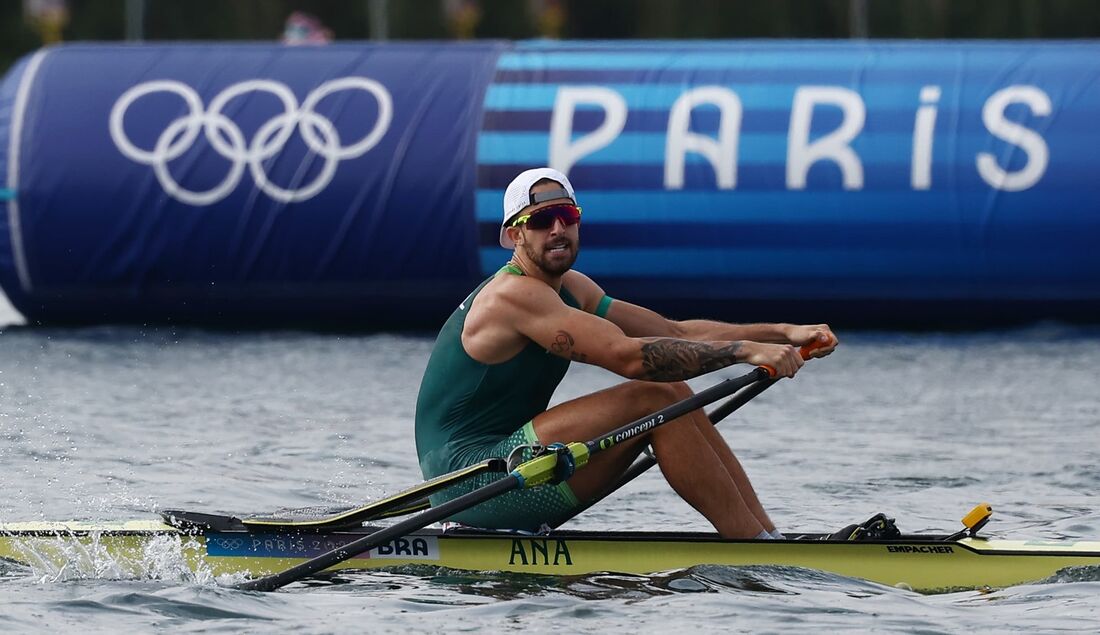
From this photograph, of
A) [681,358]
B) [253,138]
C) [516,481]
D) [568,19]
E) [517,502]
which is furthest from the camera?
[568,19]

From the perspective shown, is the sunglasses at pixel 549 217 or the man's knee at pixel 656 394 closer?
the man's knee at pixel 656 394

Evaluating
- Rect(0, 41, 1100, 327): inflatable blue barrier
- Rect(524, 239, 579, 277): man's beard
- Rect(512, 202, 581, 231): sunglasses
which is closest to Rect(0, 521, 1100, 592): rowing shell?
Rect(524, 239, 579, 277): man's beard

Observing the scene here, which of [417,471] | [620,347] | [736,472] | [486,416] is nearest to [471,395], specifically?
[486,416]

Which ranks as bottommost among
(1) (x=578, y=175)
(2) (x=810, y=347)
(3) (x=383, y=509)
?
(3) (x=383, y=509)

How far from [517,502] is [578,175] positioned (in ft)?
28.9

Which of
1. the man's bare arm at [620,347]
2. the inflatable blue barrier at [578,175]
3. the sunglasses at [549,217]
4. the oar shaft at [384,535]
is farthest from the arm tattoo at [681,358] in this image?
the inflatable blue barrier at [578,175]

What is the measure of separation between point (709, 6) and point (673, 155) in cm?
1656

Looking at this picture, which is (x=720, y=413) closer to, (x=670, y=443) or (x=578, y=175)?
(x=670, y=443)

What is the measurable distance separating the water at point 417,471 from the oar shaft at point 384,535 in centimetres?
10

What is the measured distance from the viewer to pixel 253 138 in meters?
17.3

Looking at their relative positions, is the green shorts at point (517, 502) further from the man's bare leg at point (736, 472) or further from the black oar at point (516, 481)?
the man's bare leg at point (736, 472)

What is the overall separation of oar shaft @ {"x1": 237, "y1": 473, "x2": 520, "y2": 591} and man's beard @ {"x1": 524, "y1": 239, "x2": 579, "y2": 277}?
905 millimetres

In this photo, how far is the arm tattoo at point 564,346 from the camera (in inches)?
321

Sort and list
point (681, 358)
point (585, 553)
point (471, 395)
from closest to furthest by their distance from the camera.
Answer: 1. point (681, 358)
2. point (585, 553)
3. point (471, 395)
